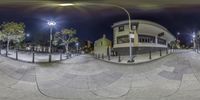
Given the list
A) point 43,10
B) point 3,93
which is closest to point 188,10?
point 43,10

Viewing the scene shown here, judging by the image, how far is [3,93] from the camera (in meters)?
1.42

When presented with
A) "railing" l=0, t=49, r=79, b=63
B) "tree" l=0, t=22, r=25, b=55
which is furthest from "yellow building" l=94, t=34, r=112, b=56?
"tree" l=0, t=22, r=25, b=55

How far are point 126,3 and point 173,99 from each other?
34.6 inches

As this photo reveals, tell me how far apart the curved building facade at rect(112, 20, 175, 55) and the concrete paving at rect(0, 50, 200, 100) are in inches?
6.0

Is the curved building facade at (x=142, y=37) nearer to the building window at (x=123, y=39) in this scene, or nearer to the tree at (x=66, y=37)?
the building window at (x=123, y=39)

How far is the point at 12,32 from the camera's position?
1225 millimetres

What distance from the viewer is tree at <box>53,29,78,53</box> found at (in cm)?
128

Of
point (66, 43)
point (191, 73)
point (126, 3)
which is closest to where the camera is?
point (66, 43)

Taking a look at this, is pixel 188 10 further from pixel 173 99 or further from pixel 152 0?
pixel 173 99

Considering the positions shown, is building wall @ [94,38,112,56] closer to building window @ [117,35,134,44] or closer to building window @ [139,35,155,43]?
building window @ [117,35,134,44]

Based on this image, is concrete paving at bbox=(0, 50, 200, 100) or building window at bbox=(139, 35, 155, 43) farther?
concrete paving at bbox=(0, 50, 200, 100)

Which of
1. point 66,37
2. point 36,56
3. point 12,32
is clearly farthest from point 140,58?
point 12,32

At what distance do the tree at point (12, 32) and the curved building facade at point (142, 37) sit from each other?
694mm

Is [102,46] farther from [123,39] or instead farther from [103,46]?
[123,39]
